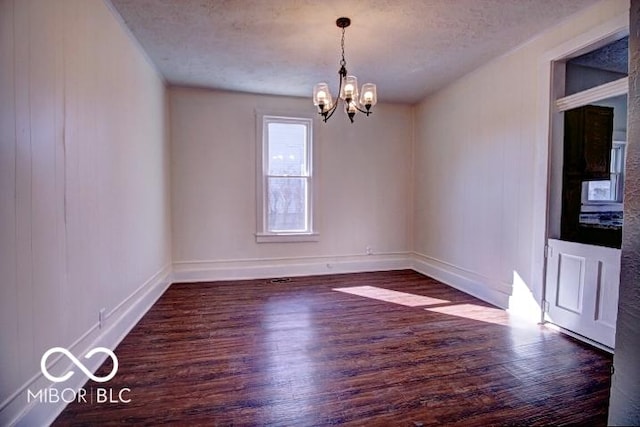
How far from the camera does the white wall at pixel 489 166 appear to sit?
10.4 feet

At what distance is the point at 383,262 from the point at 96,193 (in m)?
4.17

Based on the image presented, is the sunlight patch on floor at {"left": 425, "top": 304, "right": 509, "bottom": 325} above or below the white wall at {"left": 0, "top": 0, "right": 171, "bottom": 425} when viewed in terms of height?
below

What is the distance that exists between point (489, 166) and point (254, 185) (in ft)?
10.3

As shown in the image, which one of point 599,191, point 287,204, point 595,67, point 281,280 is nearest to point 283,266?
point 281,280

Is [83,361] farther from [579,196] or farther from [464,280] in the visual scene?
[579,196]

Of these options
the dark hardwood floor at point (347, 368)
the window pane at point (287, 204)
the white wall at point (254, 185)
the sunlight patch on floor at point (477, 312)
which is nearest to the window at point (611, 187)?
the sunlight patch on floor at point (477, 312)

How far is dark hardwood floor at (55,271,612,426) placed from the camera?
70.8 inches

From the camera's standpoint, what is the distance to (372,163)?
5.29 m

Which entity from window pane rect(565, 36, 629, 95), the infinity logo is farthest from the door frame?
the infinity logo

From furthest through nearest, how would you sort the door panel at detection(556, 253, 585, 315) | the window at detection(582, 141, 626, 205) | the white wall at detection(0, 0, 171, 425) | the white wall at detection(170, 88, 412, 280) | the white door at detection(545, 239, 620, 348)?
the white wall at detection(170, 88, 412, 280), the window at detection(582, 141, 626, 205), the door panel at detection(556, 253, 585, 315), the white door at detection(545, 239, 620, 348), the white wall at detection(0, 0, 171, 425)

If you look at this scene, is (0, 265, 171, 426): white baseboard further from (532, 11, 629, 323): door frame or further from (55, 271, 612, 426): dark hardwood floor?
(532, 11, 629, 323): door frame

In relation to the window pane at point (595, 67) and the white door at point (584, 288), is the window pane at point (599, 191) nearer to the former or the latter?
the window pane at point (595, 67)

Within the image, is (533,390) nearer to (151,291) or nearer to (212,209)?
(151,291)

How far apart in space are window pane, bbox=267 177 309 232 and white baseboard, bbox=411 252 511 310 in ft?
6.40
